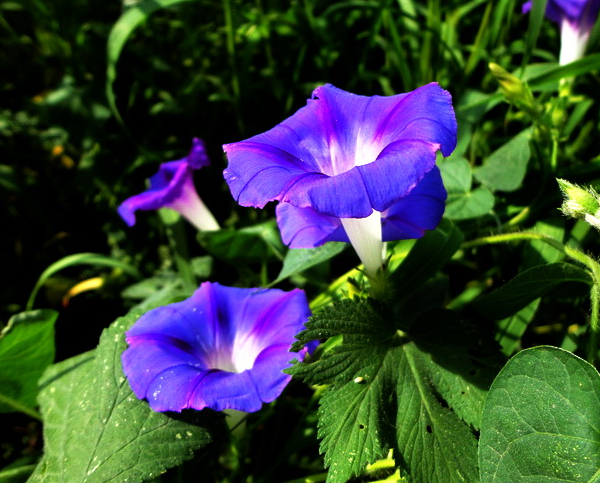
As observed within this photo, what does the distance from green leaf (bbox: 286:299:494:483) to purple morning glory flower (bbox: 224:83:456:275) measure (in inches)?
6.8

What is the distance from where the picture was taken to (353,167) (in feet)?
3.99

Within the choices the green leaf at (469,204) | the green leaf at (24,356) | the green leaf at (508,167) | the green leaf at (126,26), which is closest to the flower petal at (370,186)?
the green leaf at (469,204)

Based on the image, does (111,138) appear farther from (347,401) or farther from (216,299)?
(347,401)

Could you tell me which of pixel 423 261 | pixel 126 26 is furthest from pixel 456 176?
pixel 126 26

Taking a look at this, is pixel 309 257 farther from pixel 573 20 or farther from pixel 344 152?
pixel 573 20

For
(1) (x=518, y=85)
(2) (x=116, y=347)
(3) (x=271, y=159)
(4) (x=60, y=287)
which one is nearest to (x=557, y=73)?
(1) (x=518, y=85)

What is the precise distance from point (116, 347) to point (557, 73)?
1.39 m

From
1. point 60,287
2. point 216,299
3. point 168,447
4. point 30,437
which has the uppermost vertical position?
point 216,299

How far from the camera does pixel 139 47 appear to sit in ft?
8.02

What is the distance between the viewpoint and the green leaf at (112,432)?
124 cm

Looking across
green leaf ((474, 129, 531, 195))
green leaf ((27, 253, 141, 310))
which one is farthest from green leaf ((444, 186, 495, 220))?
green leaf ((27, 253, 141, 310))

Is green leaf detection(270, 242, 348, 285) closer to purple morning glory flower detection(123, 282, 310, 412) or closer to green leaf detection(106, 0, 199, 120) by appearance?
purple morning glory flower detection(123, 282, 310, 412)

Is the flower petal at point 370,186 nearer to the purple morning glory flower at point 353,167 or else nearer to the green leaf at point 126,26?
the purple morning glory flower at point 353,167

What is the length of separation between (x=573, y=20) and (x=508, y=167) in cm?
50
